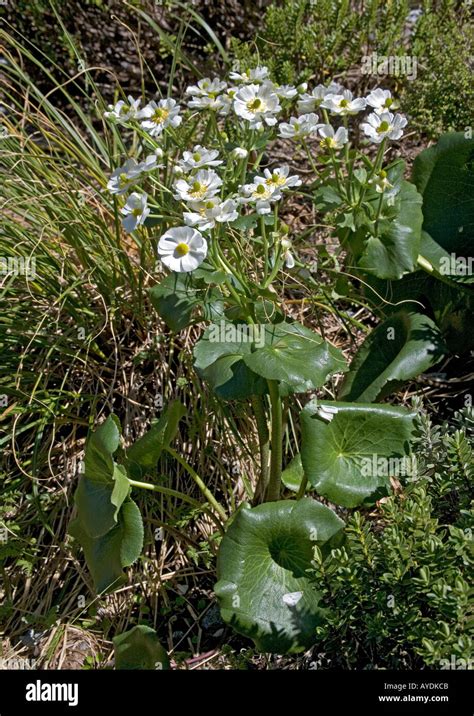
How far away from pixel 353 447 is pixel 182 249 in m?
0.68

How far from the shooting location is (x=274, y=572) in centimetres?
184

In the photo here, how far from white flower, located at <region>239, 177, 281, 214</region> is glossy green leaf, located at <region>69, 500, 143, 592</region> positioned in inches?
30.1

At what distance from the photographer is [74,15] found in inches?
144

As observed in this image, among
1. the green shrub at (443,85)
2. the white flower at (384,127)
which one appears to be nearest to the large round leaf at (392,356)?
the white flower at (384,127)

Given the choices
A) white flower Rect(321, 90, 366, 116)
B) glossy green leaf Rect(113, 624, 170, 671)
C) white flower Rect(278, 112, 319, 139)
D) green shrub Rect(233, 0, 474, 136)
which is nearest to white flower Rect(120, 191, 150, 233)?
white flower Rect(278, 112, 319, 139)

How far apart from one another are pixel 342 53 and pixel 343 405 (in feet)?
6.84

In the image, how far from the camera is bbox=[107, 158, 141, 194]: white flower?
1743mm

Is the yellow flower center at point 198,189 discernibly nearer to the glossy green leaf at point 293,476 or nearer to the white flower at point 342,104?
the white flower at point 342,104

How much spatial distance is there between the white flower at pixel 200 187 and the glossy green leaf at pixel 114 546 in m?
0.74

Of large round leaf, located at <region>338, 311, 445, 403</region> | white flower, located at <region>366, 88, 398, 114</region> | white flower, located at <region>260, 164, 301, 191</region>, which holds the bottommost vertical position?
large round leaf, located at <region>338, 311, 445, 403</region>

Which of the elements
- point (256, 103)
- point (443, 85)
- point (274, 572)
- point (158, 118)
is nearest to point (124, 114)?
point (158, 118)

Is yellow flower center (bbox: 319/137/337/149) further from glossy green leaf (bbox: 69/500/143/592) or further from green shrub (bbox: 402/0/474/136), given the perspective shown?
green shrub (bbox: 402/0/474/136)

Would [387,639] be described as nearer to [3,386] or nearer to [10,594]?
[10,594]
